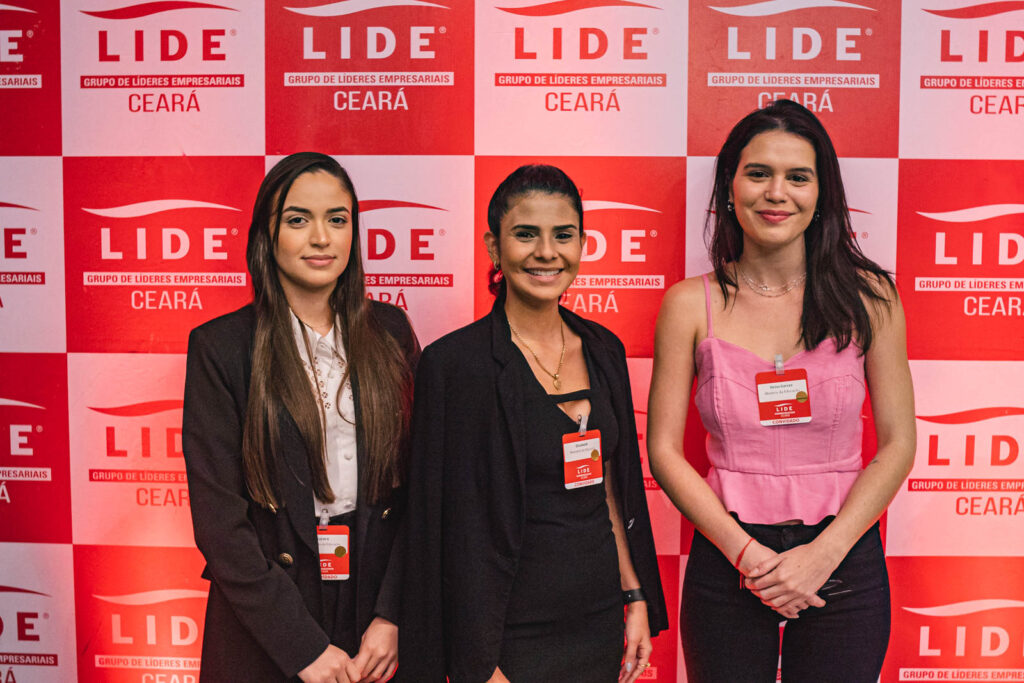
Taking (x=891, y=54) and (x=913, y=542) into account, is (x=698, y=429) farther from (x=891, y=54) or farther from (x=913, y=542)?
(x=891, y=54)

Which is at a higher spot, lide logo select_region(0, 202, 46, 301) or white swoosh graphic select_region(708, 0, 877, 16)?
white swoosh graphic select_region(708, 0, 877, 16)

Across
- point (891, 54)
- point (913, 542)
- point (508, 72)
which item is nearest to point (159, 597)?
point (508, 72)

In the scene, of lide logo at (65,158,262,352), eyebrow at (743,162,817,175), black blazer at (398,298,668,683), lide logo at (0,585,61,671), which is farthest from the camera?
lide logo at (0,585,61,671)

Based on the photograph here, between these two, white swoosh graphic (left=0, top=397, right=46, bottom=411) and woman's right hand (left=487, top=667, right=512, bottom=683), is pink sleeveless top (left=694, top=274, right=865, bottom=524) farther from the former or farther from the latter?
white swoosh graphic (left=0, top=397, right=46, bottom=411)

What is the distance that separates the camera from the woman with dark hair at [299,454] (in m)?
1.58

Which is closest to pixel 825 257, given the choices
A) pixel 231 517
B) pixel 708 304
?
pixel 708 304

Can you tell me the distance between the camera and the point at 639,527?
5.71 feet

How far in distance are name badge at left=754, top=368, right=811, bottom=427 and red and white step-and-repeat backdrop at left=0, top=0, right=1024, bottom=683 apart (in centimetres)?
69

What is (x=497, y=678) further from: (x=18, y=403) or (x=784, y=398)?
(x=18, y=403)

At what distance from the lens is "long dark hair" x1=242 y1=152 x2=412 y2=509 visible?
1596 mm

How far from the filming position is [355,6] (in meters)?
2.35

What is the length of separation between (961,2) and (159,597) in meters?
3.35

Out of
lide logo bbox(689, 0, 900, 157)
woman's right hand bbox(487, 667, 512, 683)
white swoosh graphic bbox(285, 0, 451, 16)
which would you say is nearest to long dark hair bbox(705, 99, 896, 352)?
lide logo bbox(689, 0, 900, 157)

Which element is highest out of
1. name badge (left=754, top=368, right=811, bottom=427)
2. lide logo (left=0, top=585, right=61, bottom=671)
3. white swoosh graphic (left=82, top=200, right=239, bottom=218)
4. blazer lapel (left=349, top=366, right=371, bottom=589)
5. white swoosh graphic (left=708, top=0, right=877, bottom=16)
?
white swoosh graphic (left=708, top=0, right=877, bottom=16)
